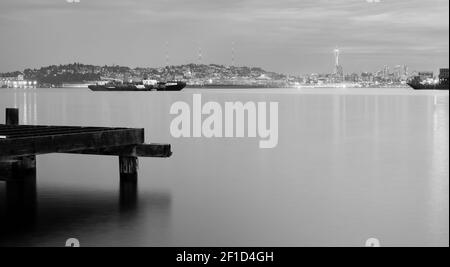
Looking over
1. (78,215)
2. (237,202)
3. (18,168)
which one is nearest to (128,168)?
(18,168)

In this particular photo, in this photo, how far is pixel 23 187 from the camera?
720 inches

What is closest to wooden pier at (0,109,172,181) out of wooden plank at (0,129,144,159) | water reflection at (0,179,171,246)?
wooden plank at (0,129,144,159)

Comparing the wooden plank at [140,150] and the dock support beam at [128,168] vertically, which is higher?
the wooden plank at [140,150]

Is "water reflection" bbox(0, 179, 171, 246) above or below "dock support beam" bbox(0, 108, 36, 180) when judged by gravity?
below

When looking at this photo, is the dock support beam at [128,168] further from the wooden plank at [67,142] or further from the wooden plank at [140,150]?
the wooden plank at [67,142]

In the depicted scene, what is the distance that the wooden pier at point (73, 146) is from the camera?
51.6 feet

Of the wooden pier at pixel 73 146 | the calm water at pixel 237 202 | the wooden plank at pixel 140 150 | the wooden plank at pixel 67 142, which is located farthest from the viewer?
the wooden plank at pixel 140 150

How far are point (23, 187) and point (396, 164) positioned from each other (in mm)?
14118

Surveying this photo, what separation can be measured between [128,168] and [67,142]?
2.81 metres

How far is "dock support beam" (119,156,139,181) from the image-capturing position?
62.6ft

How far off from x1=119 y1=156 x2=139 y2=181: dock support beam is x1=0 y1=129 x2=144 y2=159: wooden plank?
2.63 feet

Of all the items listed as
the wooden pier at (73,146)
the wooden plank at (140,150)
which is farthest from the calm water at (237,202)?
the wooden plank at (140,150)

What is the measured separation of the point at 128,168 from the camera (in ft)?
63.0

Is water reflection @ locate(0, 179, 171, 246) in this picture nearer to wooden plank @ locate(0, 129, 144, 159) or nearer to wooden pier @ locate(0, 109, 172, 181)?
wooden pier @ locate(0, 109, 172, 181)
